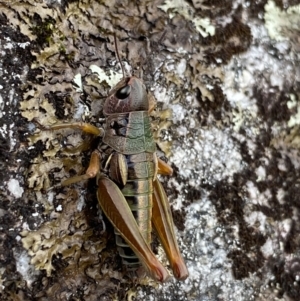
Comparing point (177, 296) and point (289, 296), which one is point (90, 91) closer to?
point (177, 296)

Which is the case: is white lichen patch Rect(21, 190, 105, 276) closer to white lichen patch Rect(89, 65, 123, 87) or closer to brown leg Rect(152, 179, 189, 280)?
brown leg Rect(152, 179, 189, 280)

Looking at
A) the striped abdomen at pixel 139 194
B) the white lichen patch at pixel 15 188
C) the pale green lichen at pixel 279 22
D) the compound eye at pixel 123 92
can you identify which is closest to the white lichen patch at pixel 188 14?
the pale green lichen at pixel 279 22

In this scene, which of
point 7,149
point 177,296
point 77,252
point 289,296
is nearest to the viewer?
point 7,149

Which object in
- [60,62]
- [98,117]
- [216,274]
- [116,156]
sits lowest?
[216,274]

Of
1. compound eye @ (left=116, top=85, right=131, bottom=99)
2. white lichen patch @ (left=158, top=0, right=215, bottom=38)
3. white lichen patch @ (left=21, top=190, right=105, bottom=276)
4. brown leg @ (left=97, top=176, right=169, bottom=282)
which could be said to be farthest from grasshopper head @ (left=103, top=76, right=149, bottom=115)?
white lichen patch @ (left=158, top=0, right=215, bottom=38)

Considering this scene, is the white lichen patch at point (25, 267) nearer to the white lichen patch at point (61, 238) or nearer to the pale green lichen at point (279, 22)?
the white lichen patch at point (61, 238)

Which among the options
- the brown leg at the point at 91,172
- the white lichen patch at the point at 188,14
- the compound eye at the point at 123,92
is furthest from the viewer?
the white lichen patch at the point at 188,14

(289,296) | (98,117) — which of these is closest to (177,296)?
(289,296)

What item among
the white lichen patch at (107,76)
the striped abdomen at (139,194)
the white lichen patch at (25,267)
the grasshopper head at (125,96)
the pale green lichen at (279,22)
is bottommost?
the white lichen patch at (25,267)
